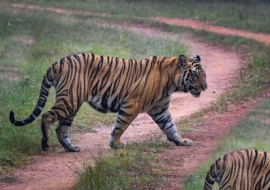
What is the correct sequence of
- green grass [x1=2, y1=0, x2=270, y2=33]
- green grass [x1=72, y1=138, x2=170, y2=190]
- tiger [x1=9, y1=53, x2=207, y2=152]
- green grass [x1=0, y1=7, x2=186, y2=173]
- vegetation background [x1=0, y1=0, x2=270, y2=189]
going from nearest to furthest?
green grass [x1=72, y1=138, x2=170, y2=190] → vegetation background [x1=0, y1=0, x2=270, y2=189] → tiger [x1=9, y1=53, x2=207, y2=152] → green grass [x1=0, y1=7, x2=186, y2=173] → green grass [x1=2, y1=0, x2=270, y2=33]

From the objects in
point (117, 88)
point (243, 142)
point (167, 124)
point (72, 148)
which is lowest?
point (72, 148)

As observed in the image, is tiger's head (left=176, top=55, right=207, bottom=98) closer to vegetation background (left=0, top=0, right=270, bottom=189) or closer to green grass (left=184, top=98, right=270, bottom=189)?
vegetation background (left=0, top=0, right=270, bottom=189)

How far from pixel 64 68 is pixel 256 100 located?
9.99 feet

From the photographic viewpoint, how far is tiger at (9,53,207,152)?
8086mm

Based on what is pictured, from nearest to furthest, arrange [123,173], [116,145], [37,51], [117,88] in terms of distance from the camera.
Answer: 1. [123,173]
2. [116,145]
3. [117,88]
4. [37,51]

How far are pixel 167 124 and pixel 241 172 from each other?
10.7ft

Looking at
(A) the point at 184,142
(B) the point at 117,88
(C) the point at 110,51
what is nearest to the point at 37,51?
(C) the point at 110,51

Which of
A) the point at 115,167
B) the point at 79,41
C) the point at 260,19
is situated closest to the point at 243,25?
the point at 260,19

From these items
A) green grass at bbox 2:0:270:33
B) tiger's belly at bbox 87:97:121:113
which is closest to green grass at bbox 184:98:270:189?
tiger's belly at bbox 87:97:121:113

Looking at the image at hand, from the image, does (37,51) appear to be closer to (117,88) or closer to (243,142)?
(117,88)

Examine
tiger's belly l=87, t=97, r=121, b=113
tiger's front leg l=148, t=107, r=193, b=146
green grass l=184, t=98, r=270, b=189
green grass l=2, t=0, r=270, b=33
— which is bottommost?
green grass l=2, t=0, r=270, b=33

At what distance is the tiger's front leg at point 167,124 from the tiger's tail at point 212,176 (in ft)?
9.93

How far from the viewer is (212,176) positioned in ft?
16.7

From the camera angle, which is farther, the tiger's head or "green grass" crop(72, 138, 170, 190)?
the tiger's head
